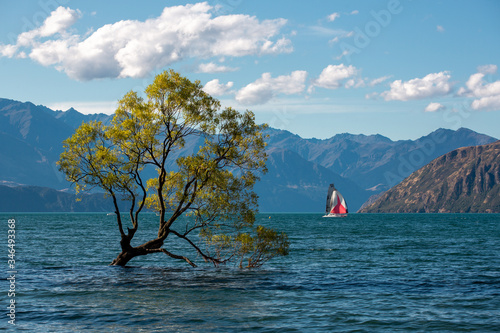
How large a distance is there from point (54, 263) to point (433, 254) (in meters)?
54.5

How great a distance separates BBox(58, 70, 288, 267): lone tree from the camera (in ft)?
155

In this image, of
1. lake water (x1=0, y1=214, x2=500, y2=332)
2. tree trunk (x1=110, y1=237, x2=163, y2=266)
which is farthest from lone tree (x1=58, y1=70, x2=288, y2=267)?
lake water (x1=0, y1=214, x2=500, y2=332)

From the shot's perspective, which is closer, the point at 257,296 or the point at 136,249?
the point at 257,296

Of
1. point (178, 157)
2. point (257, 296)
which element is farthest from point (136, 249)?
point (257, 296)

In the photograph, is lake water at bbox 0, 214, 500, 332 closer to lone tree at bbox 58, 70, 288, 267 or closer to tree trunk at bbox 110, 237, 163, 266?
tree trunk at bbox 110, 237, 163, 266

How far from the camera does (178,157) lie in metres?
46.7

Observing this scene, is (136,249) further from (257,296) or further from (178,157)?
(257,296)

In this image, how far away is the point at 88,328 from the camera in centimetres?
2891

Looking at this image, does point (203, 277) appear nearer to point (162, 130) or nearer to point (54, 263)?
point (162, 130)

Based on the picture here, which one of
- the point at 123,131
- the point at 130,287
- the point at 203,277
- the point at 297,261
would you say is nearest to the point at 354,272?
the point at 297,261

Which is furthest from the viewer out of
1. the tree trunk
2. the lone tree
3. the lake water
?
the tree trunk

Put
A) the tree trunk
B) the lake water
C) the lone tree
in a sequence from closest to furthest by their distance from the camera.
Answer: the lake water < the lone tree < the tree trunk

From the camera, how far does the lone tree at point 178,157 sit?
47219 mm

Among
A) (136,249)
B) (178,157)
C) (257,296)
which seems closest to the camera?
(257,296)
